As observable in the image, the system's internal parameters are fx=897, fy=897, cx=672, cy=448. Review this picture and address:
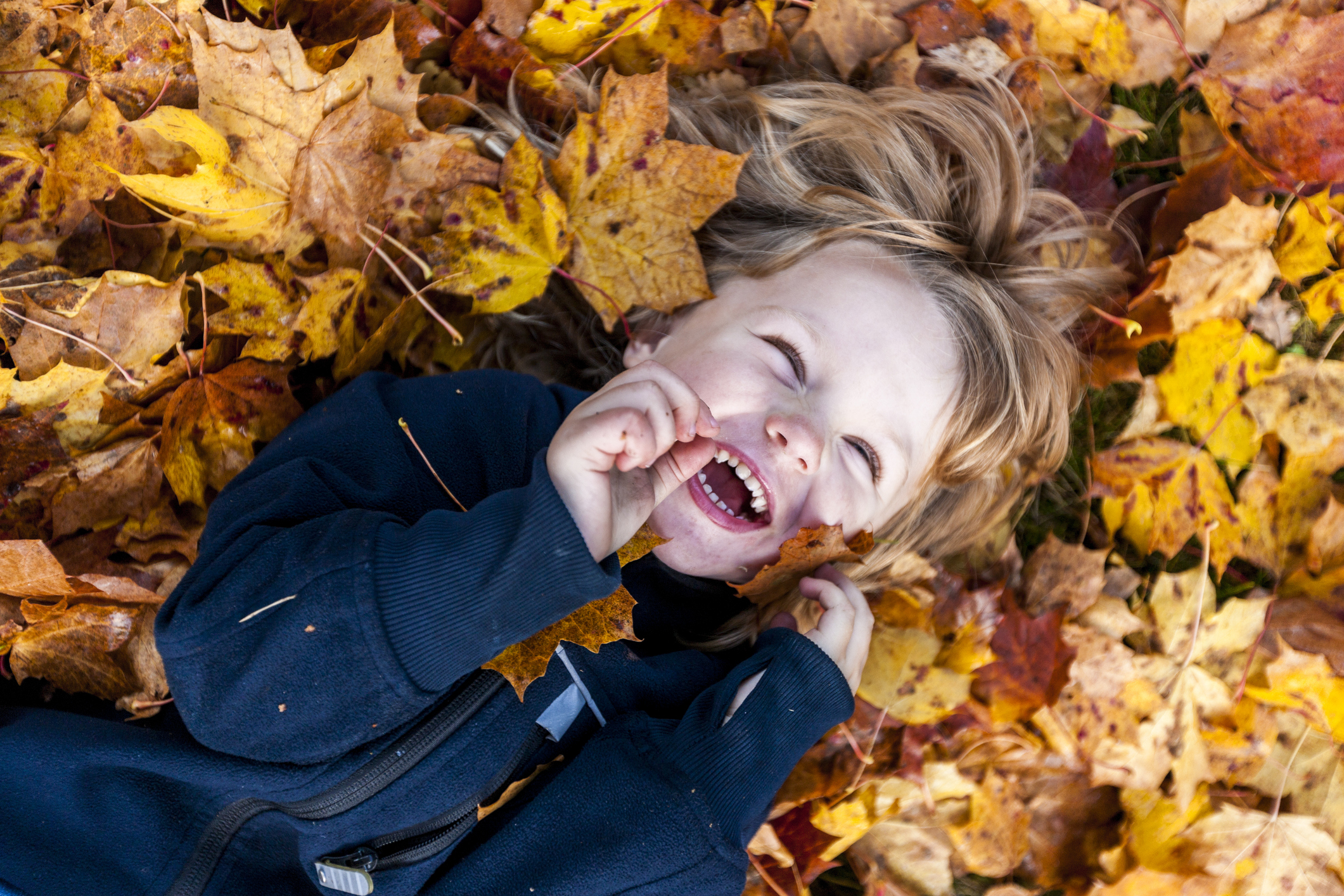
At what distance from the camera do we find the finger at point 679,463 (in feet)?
4.53

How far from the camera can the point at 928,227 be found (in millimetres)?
1808

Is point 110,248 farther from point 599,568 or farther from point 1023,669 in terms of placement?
point 1023,669

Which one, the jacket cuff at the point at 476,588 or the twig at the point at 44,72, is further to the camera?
the twig at the point at 44,72

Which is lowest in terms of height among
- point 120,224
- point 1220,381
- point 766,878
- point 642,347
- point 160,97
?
point 766,878

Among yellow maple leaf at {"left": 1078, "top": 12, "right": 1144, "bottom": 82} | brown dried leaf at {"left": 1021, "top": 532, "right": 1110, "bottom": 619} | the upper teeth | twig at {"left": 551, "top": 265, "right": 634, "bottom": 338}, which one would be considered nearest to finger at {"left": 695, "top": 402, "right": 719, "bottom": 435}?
the upper teeth

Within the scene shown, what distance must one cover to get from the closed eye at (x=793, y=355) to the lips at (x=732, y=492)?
181 millimetres

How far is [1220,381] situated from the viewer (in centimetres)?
195

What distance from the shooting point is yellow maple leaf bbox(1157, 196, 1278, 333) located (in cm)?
185

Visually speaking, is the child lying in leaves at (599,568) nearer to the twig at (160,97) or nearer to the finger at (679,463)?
the finger at (679,463)

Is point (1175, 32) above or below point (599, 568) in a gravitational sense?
above

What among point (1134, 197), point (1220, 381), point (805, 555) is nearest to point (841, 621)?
point (805, 555)

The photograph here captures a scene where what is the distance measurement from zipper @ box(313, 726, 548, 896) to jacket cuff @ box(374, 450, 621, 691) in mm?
343

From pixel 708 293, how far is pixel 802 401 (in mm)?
293

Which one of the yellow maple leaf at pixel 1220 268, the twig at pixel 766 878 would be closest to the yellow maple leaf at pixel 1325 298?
the yellow maple leaf at pixel 1220 268
